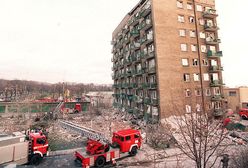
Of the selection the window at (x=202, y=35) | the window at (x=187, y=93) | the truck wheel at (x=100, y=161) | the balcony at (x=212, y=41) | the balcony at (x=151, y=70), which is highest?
the window at (x=202, y=35)

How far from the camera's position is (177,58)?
30.5 m

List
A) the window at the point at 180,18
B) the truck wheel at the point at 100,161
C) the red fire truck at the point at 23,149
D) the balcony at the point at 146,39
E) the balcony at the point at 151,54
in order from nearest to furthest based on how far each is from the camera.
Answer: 1. the red fire truck at the point at 23,149
2. the truck wheel at the point at 100,161
3. the balcony at the point at 151,54
4. the balcony at the point at 146,39
5. the window at the point at 180,18

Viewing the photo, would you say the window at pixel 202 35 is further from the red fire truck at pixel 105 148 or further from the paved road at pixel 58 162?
the paved road at pixel 58 162

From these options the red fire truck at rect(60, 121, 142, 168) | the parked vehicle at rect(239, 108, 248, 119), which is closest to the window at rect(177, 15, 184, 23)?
the parked vehicle at rect(239, 108, 248, 119)

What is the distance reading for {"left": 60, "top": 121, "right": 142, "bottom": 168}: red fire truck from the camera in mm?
14886

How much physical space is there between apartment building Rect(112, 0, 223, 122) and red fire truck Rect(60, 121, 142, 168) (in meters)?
12.2

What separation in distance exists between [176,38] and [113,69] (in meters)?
29.2

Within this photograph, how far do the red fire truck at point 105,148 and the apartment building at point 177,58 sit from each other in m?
12.2

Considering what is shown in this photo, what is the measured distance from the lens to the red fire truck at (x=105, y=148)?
14886mm

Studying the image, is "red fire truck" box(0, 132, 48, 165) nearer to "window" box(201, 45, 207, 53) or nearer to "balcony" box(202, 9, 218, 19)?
"window" box(201, 45, 207, 53)

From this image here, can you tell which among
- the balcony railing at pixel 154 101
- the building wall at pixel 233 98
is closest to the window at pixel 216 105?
the balcony railing at pixel 154 101

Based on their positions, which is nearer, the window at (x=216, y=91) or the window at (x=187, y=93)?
the window at (x=187, y=93)

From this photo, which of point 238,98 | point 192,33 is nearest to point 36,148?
point 192,33

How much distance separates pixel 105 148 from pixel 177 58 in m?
21.2
